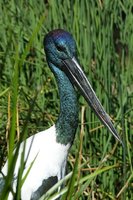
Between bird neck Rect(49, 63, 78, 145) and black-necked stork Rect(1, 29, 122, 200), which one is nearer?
black-necked stork Rect(1, 29, 122, 200)

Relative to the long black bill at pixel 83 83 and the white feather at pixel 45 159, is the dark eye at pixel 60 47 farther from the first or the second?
the white feather at pixel 45 159

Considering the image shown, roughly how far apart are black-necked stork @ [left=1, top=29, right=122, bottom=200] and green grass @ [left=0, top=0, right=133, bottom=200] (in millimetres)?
105

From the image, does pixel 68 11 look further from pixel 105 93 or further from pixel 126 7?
pixel 105 93

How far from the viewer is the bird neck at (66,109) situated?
323cm

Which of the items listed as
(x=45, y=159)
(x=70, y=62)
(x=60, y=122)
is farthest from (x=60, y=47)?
(x=45, y=159)

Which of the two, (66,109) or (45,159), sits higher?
(66,109)

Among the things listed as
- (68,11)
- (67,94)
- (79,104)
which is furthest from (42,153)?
(68,11)

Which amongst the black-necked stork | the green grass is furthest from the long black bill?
the green grass

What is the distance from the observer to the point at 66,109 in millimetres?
3271

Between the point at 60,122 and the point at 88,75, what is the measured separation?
482 millimetres

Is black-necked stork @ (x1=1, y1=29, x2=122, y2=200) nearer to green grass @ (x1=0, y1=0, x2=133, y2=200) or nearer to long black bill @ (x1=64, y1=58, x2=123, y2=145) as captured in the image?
long black bill @ (x1=64, y1=58, x2=123, y2=145)

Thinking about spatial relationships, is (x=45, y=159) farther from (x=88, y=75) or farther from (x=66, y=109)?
(x=88, y=75)

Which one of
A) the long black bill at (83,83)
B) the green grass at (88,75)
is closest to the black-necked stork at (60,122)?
the long black bill at (83,83)

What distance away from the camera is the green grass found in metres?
3.46
